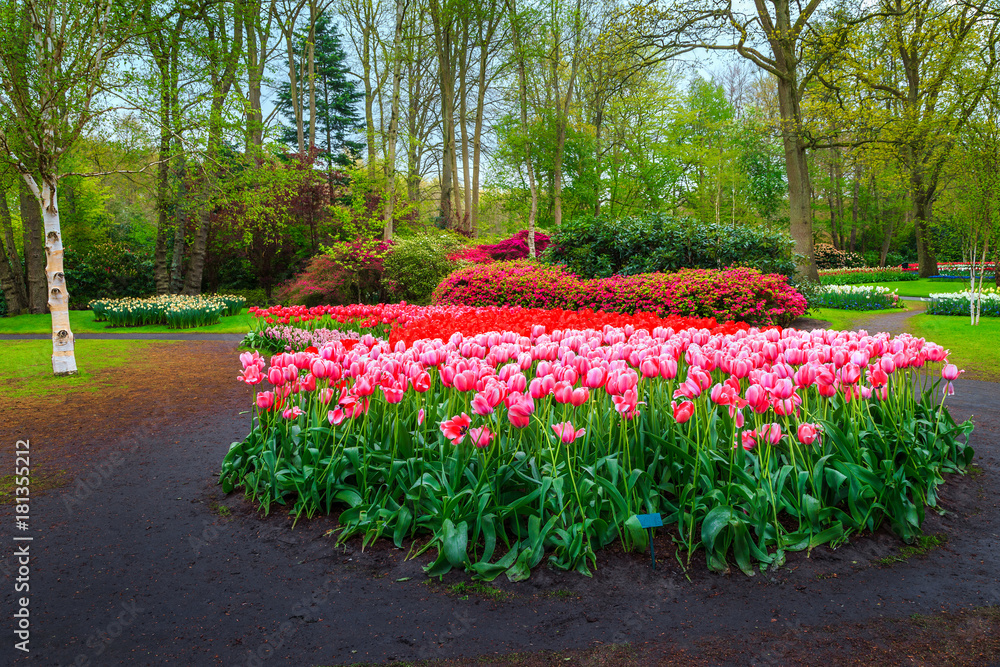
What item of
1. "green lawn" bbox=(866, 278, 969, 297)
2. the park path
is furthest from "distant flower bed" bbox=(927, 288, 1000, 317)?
the park path

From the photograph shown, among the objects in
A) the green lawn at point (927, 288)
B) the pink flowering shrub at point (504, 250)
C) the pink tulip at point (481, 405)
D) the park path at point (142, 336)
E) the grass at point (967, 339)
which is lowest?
the grass at point (967, 339)

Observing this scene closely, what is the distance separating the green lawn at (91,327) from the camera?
12.9 meters

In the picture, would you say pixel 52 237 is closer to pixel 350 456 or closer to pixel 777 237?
pixel 350 456

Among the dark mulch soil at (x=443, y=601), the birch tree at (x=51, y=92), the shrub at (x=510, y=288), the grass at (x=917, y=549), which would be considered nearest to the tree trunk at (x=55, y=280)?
the birch tree at (x=51, y=92)

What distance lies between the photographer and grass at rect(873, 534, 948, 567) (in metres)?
2.42

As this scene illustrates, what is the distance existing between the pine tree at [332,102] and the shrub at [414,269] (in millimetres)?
14786

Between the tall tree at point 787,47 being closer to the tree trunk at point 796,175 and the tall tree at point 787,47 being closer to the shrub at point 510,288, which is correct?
the tree trunk at point 796,175

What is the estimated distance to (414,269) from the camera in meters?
15.2

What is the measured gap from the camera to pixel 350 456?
2867mm

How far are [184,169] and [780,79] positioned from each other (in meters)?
→ 16.0

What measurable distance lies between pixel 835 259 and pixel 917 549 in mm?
34945

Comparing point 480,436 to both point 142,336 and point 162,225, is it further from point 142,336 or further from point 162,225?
point 162,225

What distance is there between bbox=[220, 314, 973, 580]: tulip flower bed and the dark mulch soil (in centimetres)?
12

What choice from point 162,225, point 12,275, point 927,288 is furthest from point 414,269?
point 927,288
